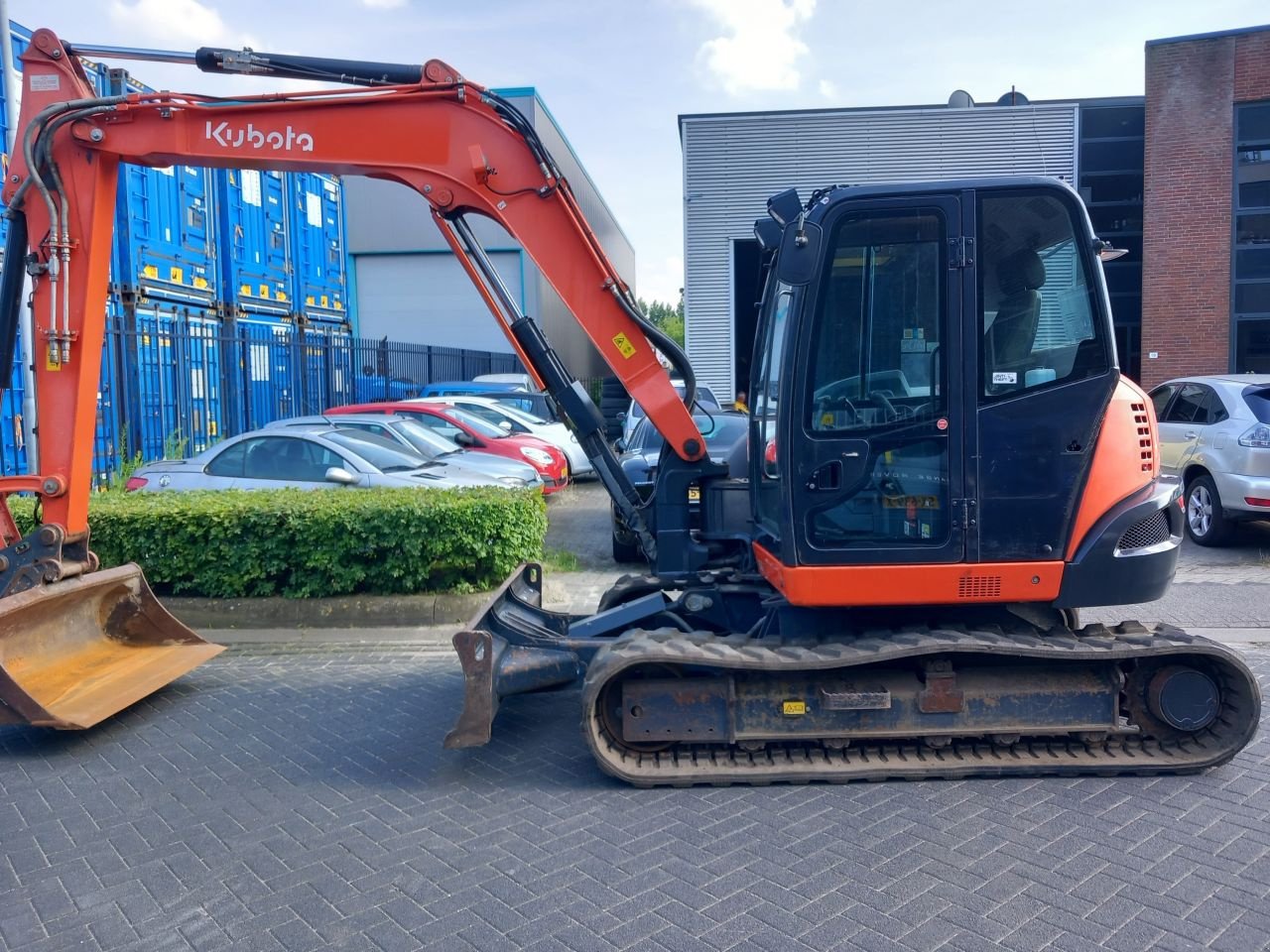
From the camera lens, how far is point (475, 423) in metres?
15.9

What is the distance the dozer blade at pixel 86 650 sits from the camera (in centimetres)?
539

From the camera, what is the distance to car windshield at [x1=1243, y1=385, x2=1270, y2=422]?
10.3 metres

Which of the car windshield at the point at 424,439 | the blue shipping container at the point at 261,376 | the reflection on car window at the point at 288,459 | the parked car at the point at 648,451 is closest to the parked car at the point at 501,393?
the blue shipping container at the point at 261,376

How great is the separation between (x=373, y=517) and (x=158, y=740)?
2.78 metres

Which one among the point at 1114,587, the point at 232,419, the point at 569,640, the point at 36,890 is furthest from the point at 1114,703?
the point at 232,419

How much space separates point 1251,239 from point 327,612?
19145 mm

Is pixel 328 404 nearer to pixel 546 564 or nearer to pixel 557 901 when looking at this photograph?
pixel 546 564

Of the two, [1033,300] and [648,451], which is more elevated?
[1033,300]

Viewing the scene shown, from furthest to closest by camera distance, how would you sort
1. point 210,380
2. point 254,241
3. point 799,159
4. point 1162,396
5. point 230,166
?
point 799,159 → point 254,241 → point 210,380 → point 1162,396 → point 230,166

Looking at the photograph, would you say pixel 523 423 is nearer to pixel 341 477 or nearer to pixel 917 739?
pixel 341 477

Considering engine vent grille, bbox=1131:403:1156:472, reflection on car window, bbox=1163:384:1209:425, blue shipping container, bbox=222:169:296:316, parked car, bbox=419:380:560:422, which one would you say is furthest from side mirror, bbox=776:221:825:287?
parked car, bbox=419:380:560:422

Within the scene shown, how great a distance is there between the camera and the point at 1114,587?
193 inches

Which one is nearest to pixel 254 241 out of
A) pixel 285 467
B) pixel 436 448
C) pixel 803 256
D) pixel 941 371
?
pixel 436 448

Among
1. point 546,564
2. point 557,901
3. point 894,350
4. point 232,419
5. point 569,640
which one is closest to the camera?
point 557,901
